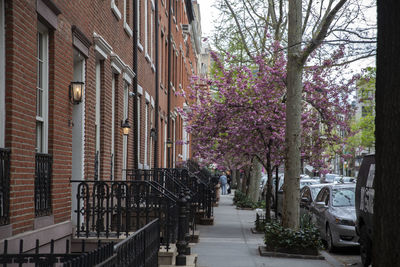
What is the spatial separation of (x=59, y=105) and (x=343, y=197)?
27.8ft

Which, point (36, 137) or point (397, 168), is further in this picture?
point (36, 137)

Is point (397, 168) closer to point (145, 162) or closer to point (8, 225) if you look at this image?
point (8, 225)

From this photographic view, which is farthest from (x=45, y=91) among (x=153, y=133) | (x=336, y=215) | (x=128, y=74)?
(x=153, y=133)

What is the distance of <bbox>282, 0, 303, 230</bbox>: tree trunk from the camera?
13969 mm

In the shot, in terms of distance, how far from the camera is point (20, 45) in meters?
7.63

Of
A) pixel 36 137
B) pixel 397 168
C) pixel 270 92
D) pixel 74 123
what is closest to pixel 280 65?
pixel 270 92

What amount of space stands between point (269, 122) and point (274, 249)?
257 inches

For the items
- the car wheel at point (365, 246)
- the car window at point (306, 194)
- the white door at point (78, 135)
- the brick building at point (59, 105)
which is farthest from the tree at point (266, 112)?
the white door at point (78, 135)

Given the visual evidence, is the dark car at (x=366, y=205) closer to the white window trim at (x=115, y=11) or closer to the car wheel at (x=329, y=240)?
the car wheel at (x=329, y=240)

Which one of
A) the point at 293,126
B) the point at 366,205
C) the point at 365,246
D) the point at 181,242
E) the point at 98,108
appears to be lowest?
the point at 365,246

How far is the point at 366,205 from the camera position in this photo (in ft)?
37.9

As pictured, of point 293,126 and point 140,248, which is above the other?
point 293,126

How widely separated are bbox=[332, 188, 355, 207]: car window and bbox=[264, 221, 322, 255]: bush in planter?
1809 millimetres

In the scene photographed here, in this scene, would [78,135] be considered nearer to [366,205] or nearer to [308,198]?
[366,205]
